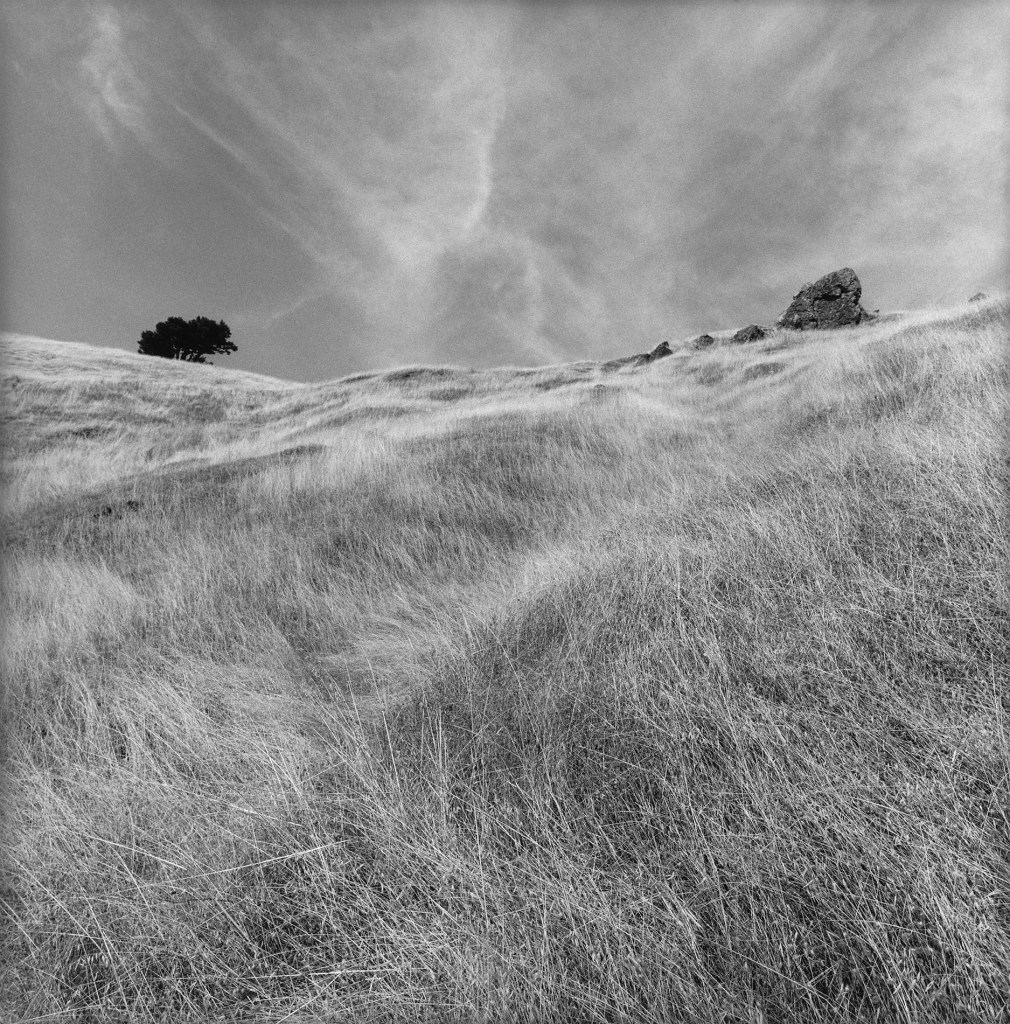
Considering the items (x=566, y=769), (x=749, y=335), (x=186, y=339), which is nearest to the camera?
(x=566, y=769)

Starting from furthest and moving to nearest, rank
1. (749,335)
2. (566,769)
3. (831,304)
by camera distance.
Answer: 1. (749,335)
2. (831,304)
3. (566,769)

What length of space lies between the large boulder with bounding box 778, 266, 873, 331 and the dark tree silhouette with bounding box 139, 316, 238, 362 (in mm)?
40941

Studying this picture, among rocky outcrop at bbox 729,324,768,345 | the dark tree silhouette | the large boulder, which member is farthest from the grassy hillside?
the dark tree silhouette

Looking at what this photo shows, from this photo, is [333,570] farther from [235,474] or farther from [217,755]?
[235,474]

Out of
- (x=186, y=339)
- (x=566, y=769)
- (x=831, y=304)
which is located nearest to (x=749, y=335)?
(x=831, y=304)

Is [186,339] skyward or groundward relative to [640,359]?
skyward

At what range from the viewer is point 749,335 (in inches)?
993

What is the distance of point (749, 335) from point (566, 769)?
27.1m

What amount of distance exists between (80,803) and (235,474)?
8.46 metres

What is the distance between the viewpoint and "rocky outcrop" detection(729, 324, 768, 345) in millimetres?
25031

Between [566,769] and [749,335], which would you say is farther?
[749,335]

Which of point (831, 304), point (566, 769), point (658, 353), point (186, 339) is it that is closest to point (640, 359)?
point (658, 353)

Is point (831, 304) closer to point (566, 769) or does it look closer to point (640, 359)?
point (640, 359)

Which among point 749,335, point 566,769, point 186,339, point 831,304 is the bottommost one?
point 566,769
